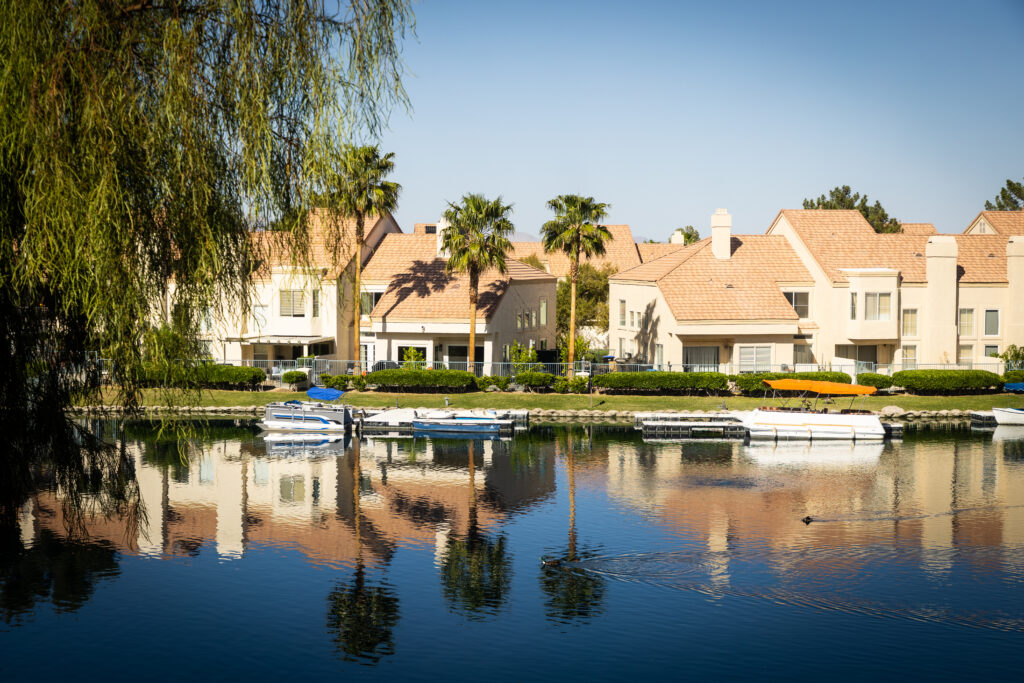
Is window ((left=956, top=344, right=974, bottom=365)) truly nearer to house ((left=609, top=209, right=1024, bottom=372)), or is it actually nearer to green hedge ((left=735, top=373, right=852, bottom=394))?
house ((left=609, top=209, right=1024, bottom=372))

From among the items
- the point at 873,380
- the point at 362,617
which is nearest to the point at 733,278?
the point at 873,380

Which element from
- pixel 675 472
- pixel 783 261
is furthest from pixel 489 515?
pixel 783 261

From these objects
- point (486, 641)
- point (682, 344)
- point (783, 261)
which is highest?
point (783, 261)

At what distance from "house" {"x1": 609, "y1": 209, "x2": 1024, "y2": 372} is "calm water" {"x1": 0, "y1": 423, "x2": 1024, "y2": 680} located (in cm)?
1580

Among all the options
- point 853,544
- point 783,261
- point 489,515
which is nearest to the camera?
point 853,544

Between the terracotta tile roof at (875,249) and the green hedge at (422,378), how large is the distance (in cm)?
2221

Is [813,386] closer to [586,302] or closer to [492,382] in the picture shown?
[492,382]

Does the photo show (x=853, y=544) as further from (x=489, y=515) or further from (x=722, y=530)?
(x=489, y=515)

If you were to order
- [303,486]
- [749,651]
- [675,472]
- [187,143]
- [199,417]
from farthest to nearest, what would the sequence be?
[199,417] → [675,472] → [303,486] → [749,651] → [187,143]

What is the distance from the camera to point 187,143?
664 inches

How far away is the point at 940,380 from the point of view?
2180 inches

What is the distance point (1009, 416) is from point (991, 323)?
35.9 feet

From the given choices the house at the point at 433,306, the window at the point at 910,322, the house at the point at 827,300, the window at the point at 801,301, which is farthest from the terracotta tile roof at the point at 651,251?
the window at the point at 910,322

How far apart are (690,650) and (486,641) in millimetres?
4365
